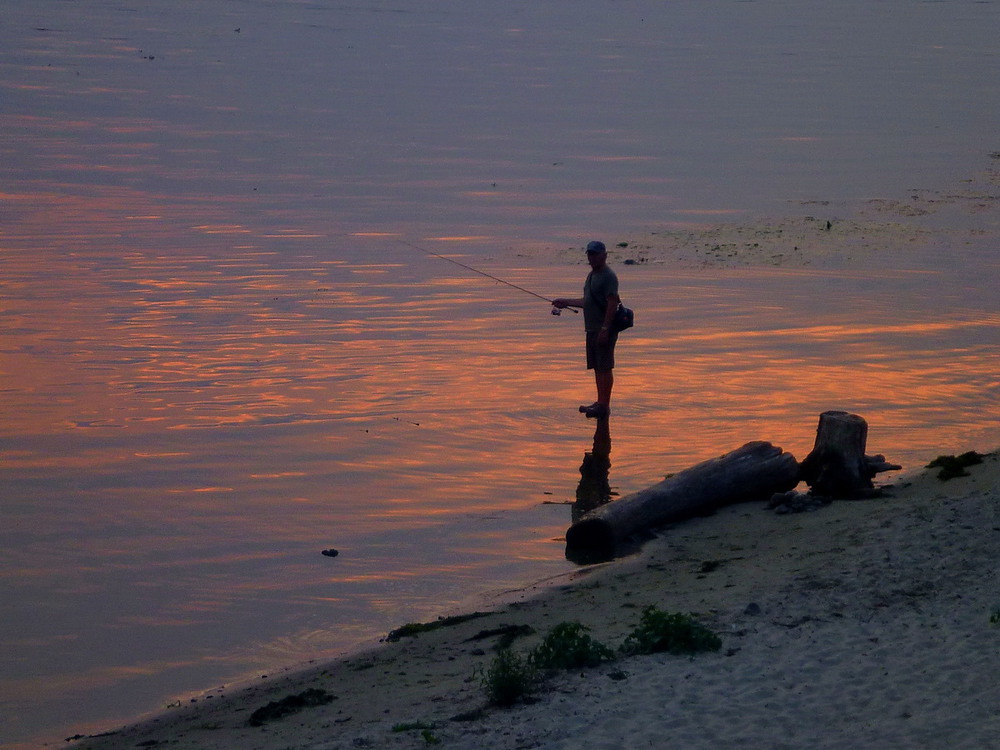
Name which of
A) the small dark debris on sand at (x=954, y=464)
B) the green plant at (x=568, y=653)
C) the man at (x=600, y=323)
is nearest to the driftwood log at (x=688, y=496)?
the small dark debris on sand at (x=954, y=464)

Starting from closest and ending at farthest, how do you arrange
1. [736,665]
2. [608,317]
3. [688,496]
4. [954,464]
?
[736,665] → [688,496] → [954,464] → [608,317]

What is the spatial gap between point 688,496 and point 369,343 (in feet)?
16.6

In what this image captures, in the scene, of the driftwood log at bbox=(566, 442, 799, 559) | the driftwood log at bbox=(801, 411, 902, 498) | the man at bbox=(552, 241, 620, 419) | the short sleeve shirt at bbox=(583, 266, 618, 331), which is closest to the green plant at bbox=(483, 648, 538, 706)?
the driftwood log at bbox=(566, 442, 799, 559)

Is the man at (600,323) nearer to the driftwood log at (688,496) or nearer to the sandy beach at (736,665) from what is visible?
the driftwood log at (688,496)

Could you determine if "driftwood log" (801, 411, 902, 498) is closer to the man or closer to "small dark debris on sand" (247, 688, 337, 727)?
the man

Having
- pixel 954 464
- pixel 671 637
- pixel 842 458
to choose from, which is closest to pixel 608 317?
pixel 842 458

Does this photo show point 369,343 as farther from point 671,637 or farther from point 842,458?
point 671,637

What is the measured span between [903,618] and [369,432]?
544cm

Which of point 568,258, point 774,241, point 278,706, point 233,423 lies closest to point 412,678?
point 278,706

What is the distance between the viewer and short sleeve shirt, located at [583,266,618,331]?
11.6 metres

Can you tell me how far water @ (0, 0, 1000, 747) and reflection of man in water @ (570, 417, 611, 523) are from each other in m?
0.11

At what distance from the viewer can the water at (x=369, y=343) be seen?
8.66 m

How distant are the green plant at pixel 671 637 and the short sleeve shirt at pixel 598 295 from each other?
507cm

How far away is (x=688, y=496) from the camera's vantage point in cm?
948
